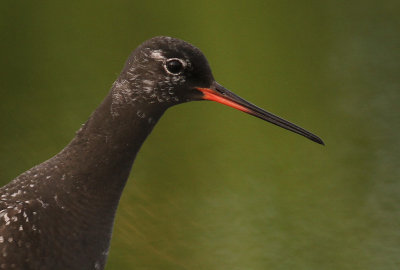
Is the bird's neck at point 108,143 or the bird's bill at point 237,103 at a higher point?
the bird's bill at point 237,103

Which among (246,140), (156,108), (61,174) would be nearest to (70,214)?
(61,174)

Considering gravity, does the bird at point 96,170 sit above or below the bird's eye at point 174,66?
below

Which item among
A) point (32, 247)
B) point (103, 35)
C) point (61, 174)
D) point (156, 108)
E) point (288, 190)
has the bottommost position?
point (32, 247)

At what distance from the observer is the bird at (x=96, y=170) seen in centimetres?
141

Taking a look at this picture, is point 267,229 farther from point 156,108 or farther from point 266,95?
point 156,108

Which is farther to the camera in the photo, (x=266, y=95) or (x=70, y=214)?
(x=266, y=95)

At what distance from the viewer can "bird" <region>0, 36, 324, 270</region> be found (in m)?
1.41

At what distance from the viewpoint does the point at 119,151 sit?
143cm

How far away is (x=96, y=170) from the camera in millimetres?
1434

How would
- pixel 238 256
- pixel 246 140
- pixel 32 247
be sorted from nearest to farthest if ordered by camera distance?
pixel 32 247 < pixel 238 256 < pixel 246 140

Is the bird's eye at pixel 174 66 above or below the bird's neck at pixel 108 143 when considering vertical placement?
above

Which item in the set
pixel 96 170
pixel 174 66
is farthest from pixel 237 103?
pixel 96 170

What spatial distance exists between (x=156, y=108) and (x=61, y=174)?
18 cm

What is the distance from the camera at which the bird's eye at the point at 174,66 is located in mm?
1406
